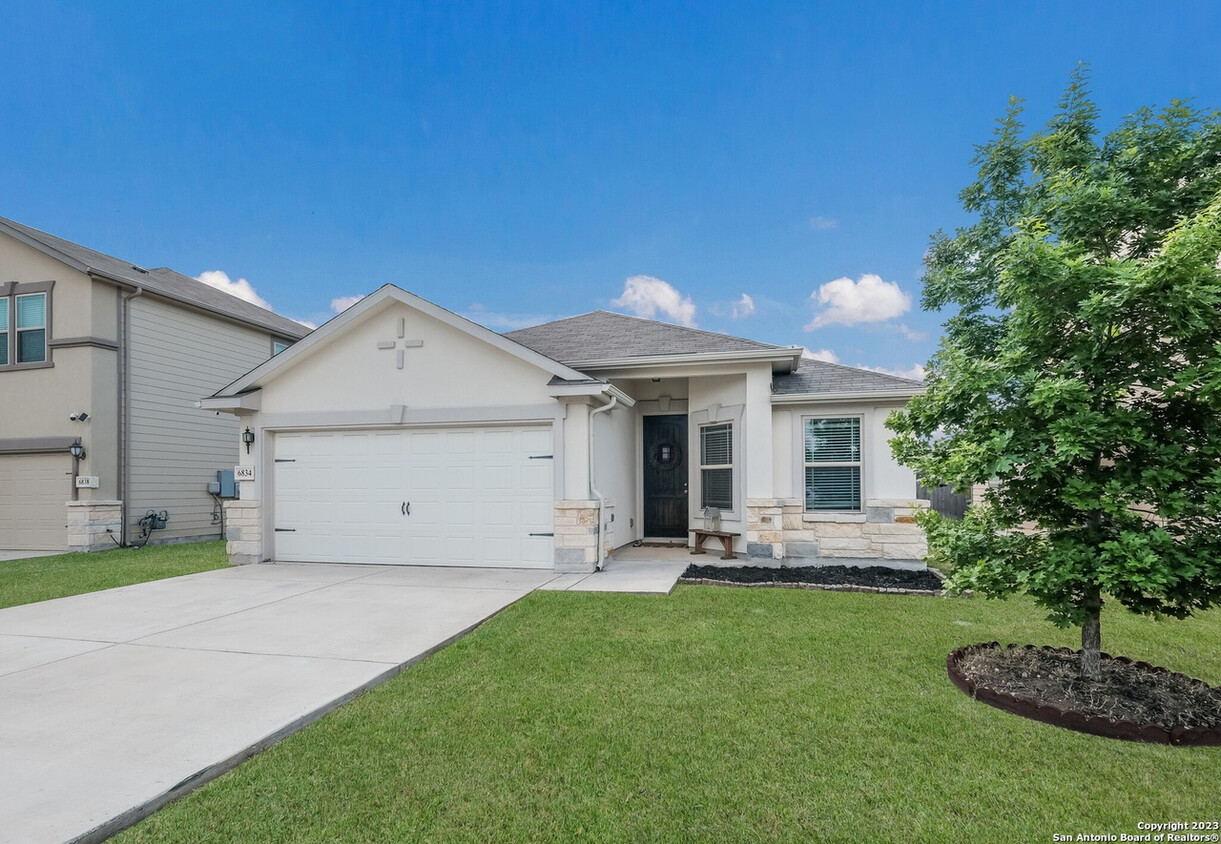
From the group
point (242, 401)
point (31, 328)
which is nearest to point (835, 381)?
point (242, 401)

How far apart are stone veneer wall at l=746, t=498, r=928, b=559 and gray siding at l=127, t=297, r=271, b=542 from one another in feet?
39.9

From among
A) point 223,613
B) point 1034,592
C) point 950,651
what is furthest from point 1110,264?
point 223,613

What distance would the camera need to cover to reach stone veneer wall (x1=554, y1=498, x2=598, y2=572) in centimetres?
803

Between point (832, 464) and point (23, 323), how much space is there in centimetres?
1558

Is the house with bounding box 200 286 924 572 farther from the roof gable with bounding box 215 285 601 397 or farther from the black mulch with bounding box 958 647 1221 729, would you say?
the black mulch with bounding box 958 647 1221 729

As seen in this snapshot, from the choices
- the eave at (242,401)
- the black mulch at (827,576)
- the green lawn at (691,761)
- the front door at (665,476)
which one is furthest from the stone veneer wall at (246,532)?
the black mulch at (827,576)

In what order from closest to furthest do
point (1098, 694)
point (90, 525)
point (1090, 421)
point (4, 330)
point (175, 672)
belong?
1. point (1090, 421)
2. point (1098, 694)
3. point (175, 672)
4. point (90, 525)
5. point (4, 330)

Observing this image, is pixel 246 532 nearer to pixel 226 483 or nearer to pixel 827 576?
pixel 226 483

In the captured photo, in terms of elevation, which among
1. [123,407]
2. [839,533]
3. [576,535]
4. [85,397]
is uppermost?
[85,397]

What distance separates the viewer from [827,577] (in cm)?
737

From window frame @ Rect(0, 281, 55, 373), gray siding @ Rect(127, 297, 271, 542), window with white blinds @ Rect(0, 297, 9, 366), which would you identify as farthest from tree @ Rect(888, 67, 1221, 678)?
window with white blinds @ Rect(0, 297, 9, 366)

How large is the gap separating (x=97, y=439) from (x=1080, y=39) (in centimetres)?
1923

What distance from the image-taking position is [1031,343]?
12.1 ft

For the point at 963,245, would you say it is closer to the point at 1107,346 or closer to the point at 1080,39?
the point at 1080,39
